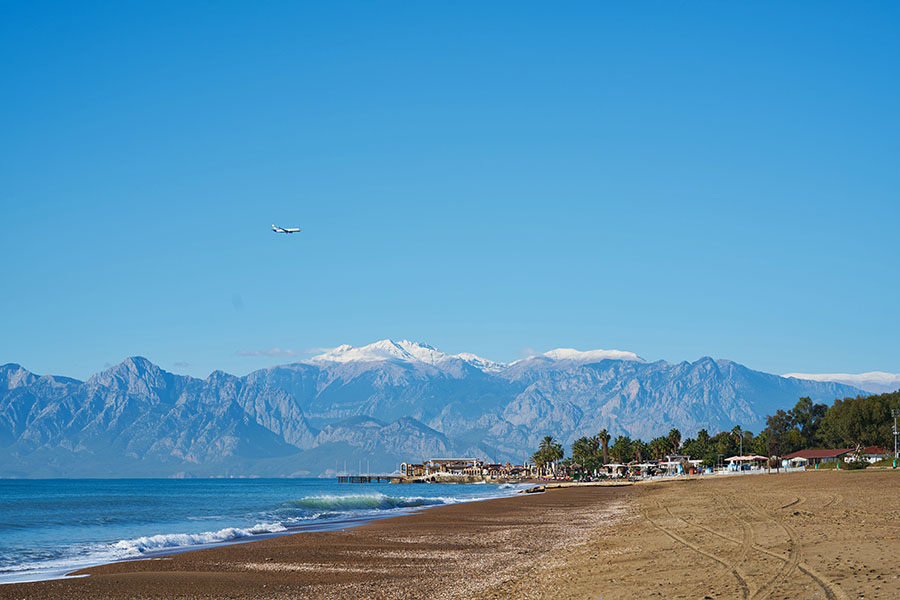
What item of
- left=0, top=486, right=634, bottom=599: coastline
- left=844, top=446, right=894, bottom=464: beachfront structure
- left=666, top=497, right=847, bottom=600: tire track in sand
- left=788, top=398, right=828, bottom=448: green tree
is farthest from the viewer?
left=788, top=398, right=828, bottom=448: green tree

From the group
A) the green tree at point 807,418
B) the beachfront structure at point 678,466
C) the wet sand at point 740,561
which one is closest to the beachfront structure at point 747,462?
the beachfront structure at point 678,466

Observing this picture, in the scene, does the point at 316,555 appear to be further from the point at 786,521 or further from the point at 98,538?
the point at 98,538

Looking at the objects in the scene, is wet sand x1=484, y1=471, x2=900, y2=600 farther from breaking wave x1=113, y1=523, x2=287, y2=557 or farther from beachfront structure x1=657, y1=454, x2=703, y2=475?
beachfront structure x1=657, y1=454, x2=703, y2=475

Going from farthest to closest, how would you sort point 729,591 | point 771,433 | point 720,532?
point 771,433 < point 720,532 < point 729,591

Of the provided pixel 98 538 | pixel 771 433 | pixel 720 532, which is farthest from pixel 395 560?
pixel 771 433

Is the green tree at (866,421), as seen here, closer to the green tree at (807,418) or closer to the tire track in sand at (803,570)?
the green tree at (807,418)

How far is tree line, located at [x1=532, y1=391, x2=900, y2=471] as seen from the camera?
106500mm

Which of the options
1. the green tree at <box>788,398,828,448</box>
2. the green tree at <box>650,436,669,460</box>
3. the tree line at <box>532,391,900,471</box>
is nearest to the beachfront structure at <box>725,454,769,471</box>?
the tree line at <box>532,391,900,471</box>

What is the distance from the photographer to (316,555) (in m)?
22.9

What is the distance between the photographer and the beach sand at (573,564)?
13336 mm

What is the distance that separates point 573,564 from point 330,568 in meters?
5.89

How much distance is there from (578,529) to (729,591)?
18.3 meters

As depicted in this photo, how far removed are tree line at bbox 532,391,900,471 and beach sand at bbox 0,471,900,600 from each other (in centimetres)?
8708

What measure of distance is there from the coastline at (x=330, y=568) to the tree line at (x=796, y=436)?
9102 cm
